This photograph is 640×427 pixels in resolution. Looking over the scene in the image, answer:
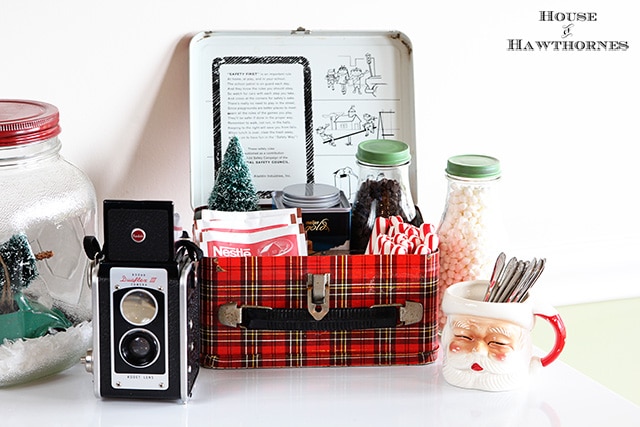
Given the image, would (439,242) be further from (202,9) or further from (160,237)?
(202,9)

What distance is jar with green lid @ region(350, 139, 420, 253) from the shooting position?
49.2 inches

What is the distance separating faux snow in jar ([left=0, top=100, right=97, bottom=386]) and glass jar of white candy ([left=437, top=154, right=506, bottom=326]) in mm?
481

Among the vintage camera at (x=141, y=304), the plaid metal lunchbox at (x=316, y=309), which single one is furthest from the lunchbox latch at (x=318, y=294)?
the vintage camera at (x=141, y=304)

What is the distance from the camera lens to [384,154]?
1.23 metres

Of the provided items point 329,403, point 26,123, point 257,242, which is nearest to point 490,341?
point 329,403

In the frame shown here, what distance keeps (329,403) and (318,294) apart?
130 mm

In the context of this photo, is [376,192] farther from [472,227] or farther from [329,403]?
[329,403]

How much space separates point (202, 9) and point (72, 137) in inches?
10.7

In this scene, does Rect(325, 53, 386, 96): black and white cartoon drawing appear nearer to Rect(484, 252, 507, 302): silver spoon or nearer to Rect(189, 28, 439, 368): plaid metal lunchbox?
Rect(189, 28, 439, 368): plaid metal lunchbox

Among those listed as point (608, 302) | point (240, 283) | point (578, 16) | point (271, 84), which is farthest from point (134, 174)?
point (608, 302)

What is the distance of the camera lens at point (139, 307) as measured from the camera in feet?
3.49

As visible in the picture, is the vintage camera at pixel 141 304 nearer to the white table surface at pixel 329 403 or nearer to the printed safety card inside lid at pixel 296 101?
the white table surface at pixel 329 403

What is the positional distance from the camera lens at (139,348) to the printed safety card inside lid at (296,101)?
0.35 m

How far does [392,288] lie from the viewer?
1.15m
